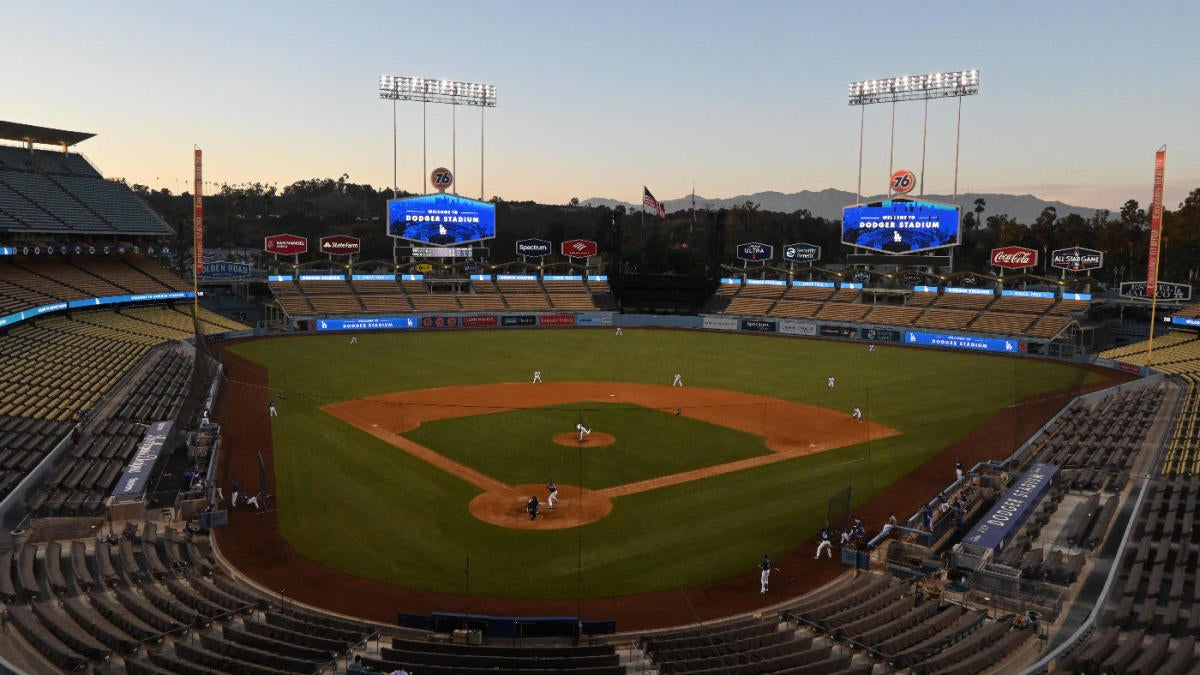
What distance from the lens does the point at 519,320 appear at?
248ft

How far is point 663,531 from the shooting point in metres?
22.3

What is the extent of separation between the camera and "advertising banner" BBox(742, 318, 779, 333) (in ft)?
240

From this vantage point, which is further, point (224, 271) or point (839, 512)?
point (224, 271)

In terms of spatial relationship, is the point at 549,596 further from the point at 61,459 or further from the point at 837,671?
the point at 61,459

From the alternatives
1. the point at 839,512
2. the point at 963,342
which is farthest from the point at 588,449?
the point at 963,342

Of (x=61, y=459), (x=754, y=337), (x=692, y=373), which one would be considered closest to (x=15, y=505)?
(x=61, y=459)

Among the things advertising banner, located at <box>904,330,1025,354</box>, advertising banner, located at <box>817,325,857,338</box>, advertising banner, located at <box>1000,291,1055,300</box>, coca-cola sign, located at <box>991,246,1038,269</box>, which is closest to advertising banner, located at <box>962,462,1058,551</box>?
advertising banner, located at <box>904,330,1025,354</box>

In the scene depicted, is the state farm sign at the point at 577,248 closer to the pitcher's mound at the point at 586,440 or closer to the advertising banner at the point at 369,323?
the advertising banner at the point at 369,323

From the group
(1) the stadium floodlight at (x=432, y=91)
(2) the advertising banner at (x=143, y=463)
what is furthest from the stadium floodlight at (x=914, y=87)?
(2) the advertising banner at (x=143, y=463)

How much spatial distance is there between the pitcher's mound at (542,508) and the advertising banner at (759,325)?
50.6 m

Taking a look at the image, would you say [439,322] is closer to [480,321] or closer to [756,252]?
[480,321]

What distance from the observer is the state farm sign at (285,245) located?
234 feet

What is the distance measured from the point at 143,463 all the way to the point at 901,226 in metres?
61.8

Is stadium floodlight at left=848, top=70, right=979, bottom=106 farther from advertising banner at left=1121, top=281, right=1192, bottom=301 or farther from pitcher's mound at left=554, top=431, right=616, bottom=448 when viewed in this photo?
pitcher's mound at left=554, top=431, right=616, bottom=448
